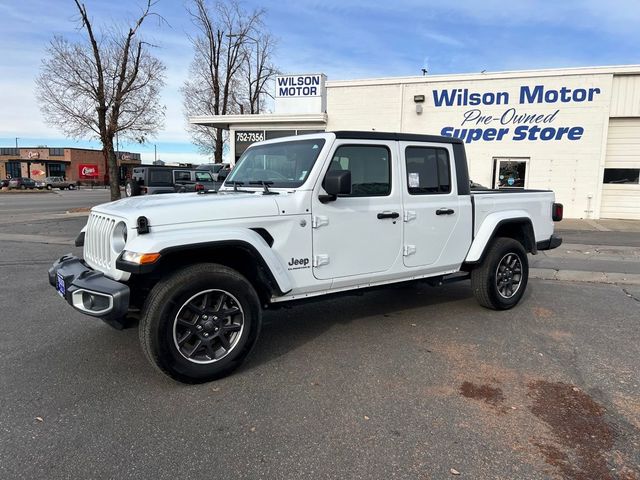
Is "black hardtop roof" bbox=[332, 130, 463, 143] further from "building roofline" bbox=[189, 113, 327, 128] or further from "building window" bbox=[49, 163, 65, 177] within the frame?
"building window" bbox=[49, 163, 65, 177]

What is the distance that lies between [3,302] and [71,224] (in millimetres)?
10164

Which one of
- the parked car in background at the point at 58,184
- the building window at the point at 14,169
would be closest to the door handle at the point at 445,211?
the parked car in background at the point at 58,184

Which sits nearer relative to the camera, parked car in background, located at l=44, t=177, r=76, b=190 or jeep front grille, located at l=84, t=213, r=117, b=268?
jeep front grille, located at l=84, t=213, r=117, b=268

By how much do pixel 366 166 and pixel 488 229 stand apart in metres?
1.78

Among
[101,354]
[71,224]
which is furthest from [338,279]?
[71,224]

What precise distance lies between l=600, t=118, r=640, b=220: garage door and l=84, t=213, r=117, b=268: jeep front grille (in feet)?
54.8

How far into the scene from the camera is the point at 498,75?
1636cm

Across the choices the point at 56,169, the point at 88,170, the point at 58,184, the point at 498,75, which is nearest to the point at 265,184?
the point at 498,75

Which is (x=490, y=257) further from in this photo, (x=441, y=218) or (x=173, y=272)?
(x=173, y=272)

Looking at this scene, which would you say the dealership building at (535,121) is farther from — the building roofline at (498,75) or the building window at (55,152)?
the building window at (55,152)

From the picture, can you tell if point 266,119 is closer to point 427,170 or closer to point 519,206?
point 519,206

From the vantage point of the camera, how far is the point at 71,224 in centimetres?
1525

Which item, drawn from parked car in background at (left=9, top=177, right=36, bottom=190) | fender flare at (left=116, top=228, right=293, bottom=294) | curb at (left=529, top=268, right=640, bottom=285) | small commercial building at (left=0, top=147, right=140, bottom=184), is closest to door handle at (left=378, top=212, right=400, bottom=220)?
fender flare at (left=116, top=228, right=293, bottom=294)

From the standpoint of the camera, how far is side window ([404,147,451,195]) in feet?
15.9
